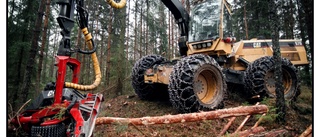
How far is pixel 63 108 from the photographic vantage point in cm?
317

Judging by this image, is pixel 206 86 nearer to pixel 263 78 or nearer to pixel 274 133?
pixel 263 78

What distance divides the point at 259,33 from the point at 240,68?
9416 millimetres

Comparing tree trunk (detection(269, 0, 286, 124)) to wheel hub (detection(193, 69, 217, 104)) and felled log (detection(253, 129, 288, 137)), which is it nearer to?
felled log (detection(253, 129, 288, 137))

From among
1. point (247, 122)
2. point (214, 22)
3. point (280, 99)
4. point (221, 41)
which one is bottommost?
point (247, 122)

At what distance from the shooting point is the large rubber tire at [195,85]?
4719 mm

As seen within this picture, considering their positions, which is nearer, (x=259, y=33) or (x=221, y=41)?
(x=221, y=41)

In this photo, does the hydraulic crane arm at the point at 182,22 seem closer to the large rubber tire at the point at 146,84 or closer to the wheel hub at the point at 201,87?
the large rubber tire at the point at 146,84

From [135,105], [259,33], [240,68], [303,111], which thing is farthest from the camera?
[259,33]

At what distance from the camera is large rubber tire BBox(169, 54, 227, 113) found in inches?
186

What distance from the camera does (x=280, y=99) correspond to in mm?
4332

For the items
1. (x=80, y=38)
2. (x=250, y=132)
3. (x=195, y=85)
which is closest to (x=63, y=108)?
(x=195, y=85)

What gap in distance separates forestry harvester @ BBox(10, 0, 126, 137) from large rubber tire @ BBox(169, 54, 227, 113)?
1720 mm

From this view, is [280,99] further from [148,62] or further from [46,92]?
[46,92]

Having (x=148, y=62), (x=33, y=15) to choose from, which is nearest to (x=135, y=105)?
(x=148, y=62)
